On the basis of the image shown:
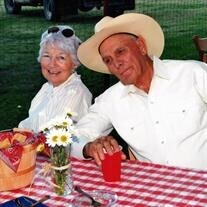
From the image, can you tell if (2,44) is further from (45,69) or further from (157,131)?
(157,131)

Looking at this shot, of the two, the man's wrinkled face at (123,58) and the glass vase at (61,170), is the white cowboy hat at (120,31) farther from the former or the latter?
the glass vase at (61,170)

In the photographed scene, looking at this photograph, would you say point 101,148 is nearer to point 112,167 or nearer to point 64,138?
point 112,167

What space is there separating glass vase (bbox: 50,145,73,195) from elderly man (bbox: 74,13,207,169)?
525 millimetres

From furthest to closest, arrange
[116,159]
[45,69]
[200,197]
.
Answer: [45,69] → [116,159] → [200,197]

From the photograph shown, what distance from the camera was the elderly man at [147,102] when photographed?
9.07ft

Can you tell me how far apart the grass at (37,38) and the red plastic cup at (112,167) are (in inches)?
164

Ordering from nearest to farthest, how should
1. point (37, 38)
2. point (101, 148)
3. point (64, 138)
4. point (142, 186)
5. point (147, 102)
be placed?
point (64, 138) < point (142, 186) < point (101, 148) < point (147, 102) < point (37, 38)

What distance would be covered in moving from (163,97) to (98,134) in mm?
371

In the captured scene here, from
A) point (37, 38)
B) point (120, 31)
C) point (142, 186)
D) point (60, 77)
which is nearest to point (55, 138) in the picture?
point (142, 186)

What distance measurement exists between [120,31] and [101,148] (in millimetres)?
749

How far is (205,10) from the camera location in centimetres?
1158

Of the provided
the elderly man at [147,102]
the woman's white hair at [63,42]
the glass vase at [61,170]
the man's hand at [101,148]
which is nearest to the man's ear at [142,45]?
the elderly man at [147,102]

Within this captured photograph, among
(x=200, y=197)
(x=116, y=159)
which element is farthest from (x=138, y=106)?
(x=200, y=197)

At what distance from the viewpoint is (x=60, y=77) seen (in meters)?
3.31
